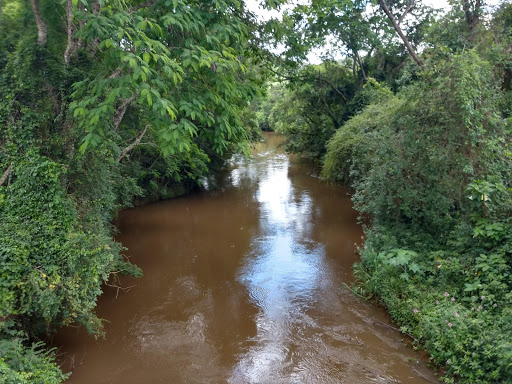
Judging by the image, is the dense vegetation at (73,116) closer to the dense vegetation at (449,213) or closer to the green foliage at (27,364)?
the green foliage at (27,364)

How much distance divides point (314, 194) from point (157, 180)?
6.98 meters

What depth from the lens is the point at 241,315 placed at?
7.21m

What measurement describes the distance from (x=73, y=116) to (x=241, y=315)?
4545mm

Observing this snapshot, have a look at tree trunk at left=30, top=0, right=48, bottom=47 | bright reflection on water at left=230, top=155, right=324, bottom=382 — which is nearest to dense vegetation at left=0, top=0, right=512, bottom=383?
tree trunk at left=30, top=0, right=48, bottom=47

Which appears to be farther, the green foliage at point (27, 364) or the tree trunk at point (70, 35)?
the tree trunk at point (70, 35)

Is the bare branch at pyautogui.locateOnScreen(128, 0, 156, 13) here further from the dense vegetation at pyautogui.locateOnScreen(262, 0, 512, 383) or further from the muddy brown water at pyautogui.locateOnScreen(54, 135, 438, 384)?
the muddy brown water at pyautogui.locateOnScreen(54, 135, 438, 384)

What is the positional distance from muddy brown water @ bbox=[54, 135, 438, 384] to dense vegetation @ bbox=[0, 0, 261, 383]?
3.42 feet

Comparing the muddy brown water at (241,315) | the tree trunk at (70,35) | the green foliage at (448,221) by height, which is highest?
the tree trunk at (70,35)

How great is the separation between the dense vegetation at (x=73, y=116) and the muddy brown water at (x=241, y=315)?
3.42 ft

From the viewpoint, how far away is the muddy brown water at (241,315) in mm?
5570

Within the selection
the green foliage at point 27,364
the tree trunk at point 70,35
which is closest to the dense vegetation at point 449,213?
the tree trunk at point 70,35

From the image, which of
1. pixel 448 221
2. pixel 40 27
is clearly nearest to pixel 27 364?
pixel 40 27

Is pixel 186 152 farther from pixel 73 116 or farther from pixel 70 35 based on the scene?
pixel 70 35

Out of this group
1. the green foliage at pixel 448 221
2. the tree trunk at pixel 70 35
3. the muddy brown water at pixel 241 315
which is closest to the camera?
the green foliage at pixel 448 221
